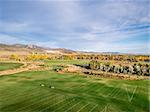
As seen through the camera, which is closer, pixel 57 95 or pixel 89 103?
pixel 89 103

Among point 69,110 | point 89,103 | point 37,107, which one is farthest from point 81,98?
point 37,107

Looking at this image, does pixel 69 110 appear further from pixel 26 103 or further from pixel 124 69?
pixel 124 69

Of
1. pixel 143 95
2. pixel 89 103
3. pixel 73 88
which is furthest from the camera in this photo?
pixel 73 88

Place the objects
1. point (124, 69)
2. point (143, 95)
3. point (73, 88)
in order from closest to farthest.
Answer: point (143, 95)
point (73, 88)
point (124, 69)

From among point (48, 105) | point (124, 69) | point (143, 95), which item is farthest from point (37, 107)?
point (124, 69)

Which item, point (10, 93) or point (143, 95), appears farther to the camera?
point (143, 95)

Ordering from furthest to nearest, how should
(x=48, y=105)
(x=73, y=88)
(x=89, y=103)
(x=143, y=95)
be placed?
(x=73, y=88) → (x=143, y=95) → (x=89, y=103) → (x=48, y=105)

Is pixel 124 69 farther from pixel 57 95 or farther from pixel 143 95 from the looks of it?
pixel 57 95

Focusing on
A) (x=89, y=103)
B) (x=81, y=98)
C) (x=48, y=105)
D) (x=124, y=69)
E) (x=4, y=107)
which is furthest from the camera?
(x=124, y=69)
